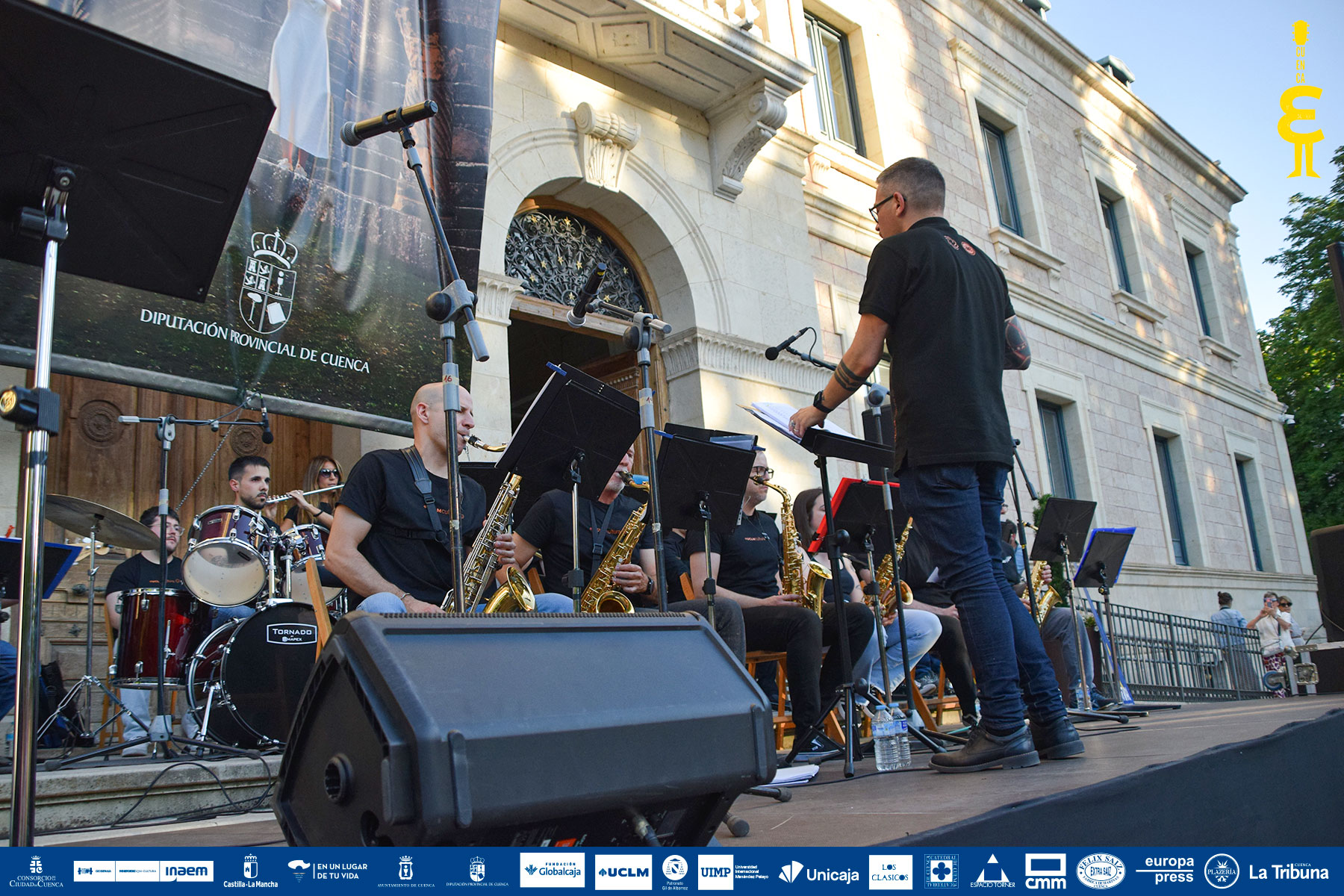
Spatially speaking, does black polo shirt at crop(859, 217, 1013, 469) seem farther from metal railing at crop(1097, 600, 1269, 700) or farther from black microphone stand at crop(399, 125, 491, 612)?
metal railing at crop(1097, 600, 1269, 700)

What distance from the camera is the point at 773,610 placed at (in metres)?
4.80

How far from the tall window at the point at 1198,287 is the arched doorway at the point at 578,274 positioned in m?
14.3

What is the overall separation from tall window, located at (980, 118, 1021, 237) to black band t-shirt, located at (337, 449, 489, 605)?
12.1 meters

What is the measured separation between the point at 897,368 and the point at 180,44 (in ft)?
14.7

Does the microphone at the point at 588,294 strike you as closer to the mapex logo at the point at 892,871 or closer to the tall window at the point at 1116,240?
the mapex logo at the point at 892,871

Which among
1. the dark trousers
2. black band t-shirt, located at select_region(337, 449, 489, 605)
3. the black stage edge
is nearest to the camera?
the black stage edge

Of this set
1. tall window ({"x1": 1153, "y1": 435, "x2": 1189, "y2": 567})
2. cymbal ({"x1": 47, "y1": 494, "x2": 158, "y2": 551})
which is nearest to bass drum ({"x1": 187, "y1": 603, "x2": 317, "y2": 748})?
cymbal ({"x1": 47, "y1": 494, "x2": 158, "y2": 551})

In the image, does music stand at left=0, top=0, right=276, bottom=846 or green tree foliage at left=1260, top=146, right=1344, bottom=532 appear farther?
green tree foliage at left=1260, top=146, right=1344, bottom=532

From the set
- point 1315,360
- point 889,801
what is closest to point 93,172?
point 889,801

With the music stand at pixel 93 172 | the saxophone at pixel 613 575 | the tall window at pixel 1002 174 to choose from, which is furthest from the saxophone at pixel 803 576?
the tall window at pixel 1002 174

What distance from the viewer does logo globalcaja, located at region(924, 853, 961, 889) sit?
1684 millimetres

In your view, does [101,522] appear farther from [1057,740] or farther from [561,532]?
[1057,740]

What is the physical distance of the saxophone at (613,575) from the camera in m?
4.95

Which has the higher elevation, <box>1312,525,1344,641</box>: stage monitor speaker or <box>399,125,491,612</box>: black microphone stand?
<box>399,125,491,612</box>: black microphone stand
